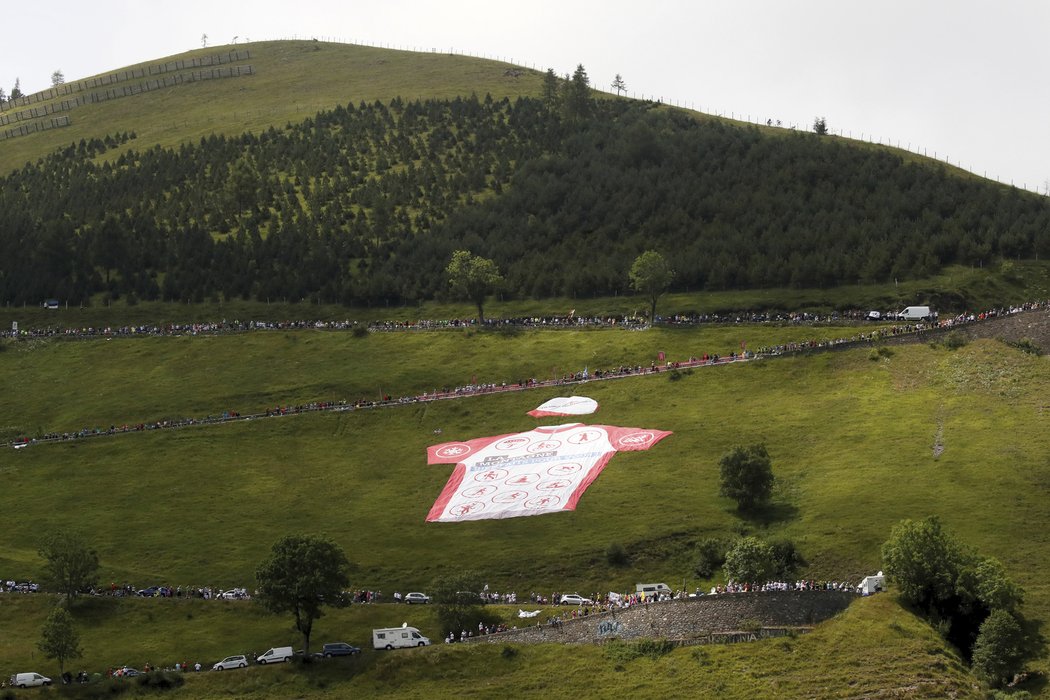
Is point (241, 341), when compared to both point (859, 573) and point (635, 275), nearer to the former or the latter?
point (635, 275)

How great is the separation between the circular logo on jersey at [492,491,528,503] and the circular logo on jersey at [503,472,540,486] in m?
1.87

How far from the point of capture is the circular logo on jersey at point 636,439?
12506cm

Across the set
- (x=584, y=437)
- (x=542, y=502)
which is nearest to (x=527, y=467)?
(x=542, y=502)

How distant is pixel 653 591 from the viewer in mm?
94938

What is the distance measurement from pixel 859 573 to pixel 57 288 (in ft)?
463

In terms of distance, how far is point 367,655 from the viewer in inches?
3524

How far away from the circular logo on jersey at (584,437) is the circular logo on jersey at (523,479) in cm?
770

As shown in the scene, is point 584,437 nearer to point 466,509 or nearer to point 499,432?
point 499,432

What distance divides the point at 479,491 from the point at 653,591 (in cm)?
2847

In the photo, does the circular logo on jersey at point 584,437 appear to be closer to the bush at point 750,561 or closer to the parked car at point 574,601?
the parked car at point 574,601

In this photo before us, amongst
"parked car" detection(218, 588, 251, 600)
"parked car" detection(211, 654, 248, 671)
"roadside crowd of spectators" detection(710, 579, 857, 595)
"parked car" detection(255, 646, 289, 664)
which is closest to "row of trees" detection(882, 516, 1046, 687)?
"roadside crowd of spectators" detection(710, 579, 857, 595)

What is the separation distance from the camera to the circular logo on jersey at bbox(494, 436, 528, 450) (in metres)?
128

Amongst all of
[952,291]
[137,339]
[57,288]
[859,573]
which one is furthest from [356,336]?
[859,573]

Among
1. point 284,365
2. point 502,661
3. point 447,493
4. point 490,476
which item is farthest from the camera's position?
point 284,365
